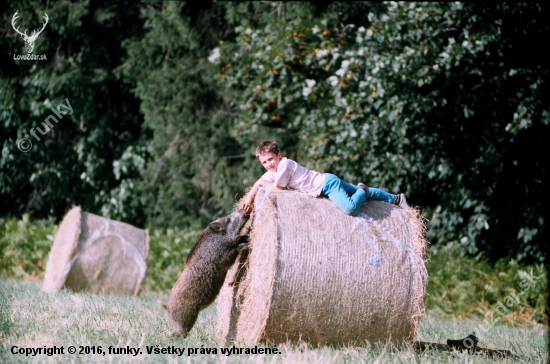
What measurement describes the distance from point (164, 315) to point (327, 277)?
2.30 metres

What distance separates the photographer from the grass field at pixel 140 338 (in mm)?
4855

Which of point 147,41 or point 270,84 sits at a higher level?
point 147,41

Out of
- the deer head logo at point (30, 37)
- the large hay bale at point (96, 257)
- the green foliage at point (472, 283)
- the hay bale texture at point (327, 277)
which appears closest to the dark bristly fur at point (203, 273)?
the hay bale texture at point (327, 277)

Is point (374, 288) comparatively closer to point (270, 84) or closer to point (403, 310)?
point (403, 310)

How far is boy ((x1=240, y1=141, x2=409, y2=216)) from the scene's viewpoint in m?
5.95

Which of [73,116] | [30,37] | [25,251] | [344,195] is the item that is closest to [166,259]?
[25,251]

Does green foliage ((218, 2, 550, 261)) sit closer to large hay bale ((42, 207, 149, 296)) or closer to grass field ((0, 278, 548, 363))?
large hay bale ((42, 207, 149, 296))

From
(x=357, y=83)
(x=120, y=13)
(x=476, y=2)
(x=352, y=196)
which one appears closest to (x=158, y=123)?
(x=120, y=13)

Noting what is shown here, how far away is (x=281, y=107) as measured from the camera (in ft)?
40.3

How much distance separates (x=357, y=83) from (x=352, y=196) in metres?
5.14

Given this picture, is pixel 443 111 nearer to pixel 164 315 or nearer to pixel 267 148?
pixel 267 148

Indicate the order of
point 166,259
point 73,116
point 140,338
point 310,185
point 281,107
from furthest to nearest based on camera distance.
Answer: point 73,116 → point 166,259 → point 281,107 → point 310,185 → point 140,338

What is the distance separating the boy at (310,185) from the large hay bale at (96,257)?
A: 14.0 feet

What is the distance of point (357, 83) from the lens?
10820 millimetres
